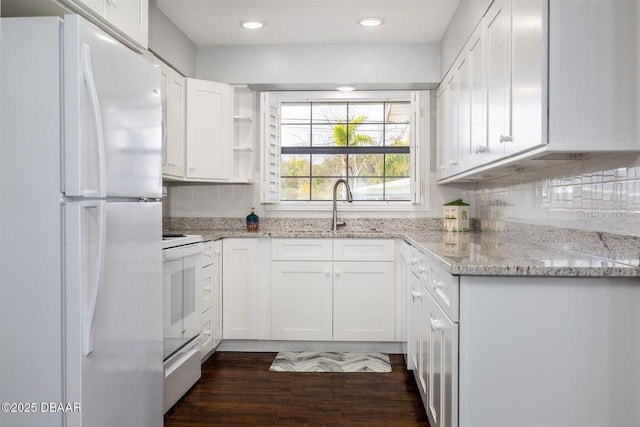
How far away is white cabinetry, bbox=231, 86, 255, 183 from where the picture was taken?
14.1 ft

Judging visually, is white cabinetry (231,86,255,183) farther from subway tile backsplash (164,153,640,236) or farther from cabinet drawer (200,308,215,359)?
cabinet drawer (200,308,215,359)

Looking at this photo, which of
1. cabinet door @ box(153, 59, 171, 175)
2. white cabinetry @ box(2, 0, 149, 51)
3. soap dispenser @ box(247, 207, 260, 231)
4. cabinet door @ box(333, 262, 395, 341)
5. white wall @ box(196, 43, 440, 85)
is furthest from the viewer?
soap dispenser @ box(247, 207, 260, 231)

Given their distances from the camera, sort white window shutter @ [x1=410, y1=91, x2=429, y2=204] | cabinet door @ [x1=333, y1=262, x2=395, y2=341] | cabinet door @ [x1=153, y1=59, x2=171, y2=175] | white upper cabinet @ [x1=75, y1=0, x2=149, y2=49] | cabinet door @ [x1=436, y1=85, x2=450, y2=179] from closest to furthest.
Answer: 1. white upper cabinet @ [x1=75, y1=0, x2=149, y2=49]
2. cabinet door @ [x1=153, y1=59, x2=171, y2=175]
3. cabinet door @ [x1=436, y1=85, x2=450, y2=179]
4. cabinet door @ [x1=333, y1=262, x2=395, y2=341]
5. white window shutter @ [x1=410, y1=91, x2=429, y2=204]

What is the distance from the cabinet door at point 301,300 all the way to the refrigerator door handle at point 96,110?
88.7 inches

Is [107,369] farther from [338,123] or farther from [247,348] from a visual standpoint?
[338,123]

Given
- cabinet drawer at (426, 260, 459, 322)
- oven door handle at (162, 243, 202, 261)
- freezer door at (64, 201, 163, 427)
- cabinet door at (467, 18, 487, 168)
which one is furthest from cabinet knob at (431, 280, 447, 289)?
oven door handle at (162, 243, 202, 261)

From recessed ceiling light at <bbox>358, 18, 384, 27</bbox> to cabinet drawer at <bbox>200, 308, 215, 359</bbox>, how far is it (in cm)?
229

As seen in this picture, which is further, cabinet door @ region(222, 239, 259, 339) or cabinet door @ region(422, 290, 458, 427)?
cabinet door @ region(222, 239, 259, 339)

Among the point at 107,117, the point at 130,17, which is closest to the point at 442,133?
the point at 130,17

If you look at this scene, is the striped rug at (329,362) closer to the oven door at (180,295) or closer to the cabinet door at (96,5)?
the oven door at (180,295)

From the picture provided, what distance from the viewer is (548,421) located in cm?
169

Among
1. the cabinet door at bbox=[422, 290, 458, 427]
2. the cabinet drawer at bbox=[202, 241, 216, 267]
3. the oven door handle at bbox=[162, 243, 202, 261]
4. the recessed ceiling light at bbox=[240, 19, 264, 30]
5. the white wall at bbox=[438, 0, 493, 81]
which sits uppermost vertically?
the recessed ceiling light at bbox=[240, 19, 264, 30]

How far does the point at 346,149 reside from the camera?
4.65 metres

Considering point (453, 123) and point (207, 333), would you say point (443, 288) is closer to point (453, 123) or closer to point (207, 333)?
point (453, 123)
